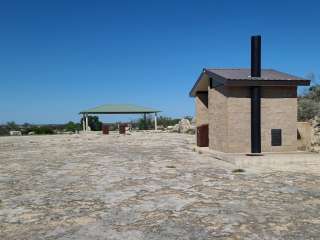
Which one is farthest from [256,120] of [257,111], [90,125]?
[90,125]

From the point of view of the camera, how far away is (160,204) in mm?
6328

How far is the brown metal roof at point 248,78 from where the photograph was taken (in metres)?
13.5

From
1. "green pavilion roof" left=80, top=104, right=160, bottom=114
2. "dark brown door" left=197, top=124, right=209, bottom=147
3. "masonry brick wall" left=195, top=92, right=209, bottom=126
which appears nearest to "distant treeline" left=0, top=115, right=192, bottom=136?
"green pavilion roof" left=80, top=104, right=160, bottom=114

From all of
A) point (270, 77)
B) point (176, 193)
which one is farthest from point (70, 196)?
point (270, 77)

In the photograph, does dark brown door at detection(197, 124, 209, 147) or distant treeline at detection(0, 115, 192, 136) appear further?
distant treeline at detection(0, 115, 192, 136)

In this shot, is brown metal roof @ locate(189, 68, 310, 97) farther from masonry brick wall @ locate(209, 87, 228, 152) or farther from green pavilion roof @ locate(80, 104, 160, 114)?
green pavilion roof @ locate(80, 104, 160, 114)

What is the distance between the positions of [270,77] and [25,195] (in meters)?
10.3

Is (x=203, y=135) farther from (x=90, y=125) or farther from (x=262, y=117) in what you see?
(x=90, y=125)

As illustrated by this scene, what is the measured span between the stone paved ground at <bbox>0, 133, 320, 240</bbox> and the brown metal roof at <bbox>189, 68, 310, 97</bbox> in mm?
4331

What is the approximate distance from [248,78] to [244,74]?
3.96 feet

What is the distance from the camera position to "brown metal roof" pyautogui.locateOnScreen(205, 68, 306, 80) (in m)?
13.9

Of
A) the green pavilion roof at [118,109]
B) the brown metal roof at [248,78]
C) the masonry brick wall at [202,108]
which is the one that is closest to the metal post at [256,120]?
the brown metal roof at [248,78]

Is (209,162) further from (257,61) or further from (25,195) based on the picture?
(25,195)

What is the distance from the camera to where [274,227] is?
16.1ft
